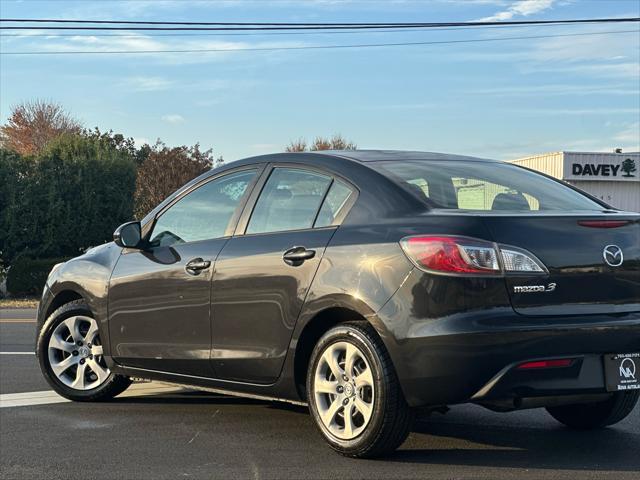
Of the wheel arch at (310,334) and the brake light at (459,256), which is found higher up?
the brake light at (459,256)

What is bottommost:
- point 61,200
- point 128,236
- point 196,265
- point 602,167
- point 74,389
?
point 74,389

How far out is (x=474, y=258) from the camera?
4406mm

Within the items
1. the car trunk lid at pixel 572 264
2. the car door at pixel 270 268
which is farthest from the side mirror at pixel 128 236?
the car trunk lid at pixel 572 264

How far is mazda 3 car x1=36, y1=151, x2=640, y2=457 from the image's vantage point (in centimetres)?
439

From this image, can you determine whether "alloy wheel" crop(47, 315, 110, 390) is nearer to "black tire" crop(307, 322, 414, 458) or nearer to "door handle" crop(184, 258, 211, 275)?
"door handle" crop(184, 258, 211, 275)

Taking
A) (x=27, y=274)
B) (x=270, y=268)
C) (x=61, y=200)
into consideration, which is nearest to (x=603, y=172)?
(x=61, y=200)

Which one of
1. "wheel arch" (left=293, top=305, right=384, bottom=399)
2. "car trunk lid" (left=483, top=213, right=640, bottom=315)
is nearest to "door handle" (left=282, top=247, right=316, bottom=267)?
"wheel arch" (left=293, top=305, right=384, bottom=399)

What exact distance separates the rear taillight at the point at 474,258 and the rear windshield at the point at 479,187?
436 millimetres

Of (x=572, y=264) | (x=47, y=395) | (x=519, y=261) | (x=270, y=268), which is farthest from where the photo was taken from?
(x=47, y=395)

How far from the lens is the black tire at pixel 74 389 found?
655cm

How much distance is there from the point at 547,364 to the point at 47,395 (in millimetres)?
4171

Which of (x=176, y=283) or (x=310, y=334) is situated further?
(x=176, y=283)

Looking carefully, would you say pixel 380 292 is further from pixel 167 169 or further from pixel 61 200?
pixel 167 169

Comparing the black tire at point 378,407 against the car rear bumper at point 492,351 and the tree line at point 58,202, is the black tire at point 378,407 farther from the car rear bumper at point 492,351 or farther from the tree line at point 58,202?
the tree line at point 58,202
